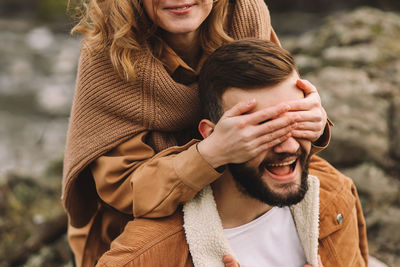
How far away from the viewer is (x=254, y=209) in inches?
74.6

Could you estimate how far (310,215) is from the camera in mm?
1856

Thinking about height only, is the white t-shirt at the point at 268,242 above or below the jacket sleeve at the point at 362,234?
above

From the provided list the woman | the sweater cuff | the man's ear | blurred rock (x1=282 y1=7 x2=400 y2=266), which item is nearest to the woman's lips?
the woman

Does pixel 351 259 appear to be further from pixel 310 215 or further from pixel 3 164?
pixel 3 164

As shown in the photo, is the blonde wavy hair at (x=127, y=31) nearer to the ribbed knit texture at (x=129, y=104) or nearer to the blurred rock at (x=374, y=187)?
the ribbed knit texture at (x=129, y=104)

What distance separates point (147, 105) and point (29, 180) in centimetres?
215

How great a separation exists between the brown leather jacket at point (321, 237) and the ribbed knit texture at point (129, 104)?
0.36 meters

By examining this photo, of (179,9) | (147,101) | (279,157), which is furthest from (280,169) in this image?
(179,9)

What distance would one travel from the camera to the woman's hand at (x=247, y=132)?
157 centimetres

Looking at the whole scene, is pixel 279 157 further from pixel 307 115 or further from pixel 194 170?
pixel 194 170

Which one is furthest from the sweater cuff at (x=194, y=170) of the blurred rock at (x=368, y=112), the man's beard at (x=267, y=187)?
the blurred rock at (x=368, y=112)

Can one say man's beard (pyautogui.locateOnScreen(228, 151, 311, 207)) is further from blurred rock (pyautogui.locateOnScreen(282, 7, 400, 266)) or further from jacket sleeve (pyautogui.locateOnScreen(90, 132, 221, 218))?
blurred rock (pyautogui.locateOnScreen(282, 7, 400, 266))

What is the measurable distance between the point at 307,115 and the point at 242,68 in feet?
0.90

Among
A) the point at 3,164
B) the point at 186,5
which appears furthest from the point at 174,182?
the point at 3,164
